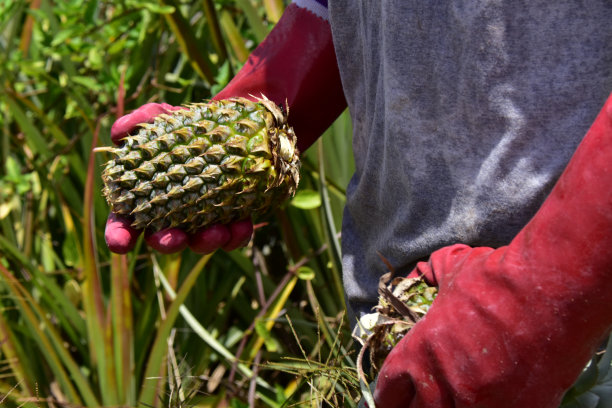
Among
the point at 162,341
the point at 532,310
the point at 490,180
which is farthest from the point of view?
the point at 162,341

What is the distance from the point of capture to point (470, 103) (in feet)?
2.40

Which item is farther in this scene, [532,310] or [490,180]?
[490,180]

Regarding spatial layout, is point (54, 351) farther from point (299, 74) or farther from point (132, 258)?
point (299, 74)

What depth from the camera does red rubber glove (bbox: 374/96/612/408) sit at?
0.55 metres

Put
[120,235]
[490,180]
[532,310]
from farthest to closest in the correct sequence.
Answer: [120,235] → [490,180] → [532,310]

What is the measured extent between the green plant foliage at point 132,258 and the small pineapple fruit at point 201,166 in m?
0.39

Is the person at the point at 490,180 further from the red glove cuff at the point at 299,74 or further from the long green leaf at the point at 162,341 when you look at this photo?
the long green leaf at the point at 162,341

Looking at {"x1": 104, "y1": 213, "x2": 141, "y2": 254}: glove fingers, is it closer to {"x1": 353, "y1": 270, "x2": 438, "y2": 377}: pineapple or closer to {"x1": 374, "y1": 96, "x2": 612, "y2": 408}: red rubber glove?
{"x1": 353, "y1": 270, "x2": 438, "y2": 377}: pineapple

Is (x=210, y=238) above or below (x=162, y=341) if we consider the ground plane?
above

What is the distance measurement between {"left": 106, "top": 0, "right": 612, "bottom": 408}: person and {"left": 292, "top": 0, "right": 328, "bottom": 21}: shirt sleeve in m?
0.15

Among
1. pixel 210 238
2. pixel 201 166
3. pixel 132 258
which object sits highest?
pixel 201 166

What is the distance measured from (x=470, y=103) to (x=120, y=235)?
635 mm

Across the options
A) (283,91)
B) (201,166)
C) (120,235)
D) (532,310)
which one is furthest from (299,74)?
(532,310)

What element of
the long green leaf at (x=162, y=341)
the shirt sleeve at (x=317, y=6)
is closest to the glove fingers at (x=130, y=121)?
the shirt sleeve at (x=317, y=6)
